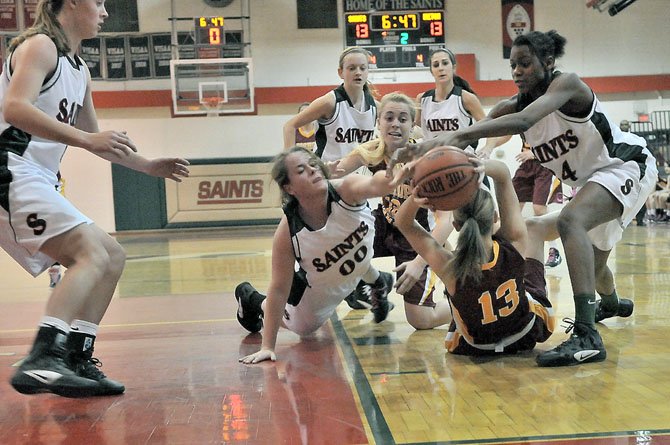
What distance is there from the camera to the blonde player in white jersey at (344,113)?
20.4 feet

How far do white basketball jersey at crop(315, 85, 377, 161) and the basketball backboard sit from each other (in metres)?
9.58

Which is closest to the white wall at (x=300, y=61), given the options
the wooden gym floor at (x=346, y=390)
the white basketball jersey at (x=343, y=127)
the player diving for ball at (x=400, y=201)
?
the white basketball jersey at (x=343, y=127)

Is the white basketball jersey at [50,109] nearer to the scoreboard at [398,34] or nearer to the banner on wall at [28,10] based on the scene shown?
the scoreboard at [398,34]

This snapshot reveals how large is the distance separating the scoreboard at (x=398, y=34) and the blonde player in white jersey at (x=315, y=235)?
13.4 metres

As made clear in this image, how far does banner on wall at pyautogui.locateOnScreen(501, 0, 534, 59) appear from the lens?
18078mm

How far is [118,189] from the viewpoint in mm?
17016

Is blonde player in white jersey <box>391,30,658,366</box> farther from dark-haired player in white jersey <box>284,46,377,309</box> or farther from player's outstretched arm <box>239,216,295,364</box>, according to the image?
dark-haired player in white jersey <box>284,46,377,309</box>

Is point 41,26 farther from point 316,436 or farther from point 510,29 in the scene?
point 510,29

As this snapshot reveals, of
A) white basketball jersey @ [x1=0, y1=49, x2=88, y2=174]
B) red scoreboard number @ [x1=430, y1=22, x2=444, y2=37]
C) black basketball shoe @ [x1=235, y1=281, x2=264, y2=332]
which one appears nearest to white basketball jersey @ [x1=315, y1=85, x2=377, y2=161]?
black basketball shoe @ [x1=235, y1=281, x2=264, y2=332]

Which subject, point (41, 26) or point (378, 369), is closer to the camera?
point (41, 26)

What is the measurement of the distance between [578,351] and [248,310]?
2009 millimetres

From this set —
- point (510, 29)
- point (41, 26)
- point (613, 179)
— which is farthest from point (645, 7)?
point (41, 26)

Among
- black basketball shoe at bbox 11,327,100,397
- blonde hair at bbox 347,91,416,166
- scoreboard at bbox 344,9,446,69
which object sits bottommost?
black basketball shoe at bbox 11,327,100,397

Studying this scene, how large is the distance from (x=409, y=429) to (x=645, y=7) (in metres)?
18.4
